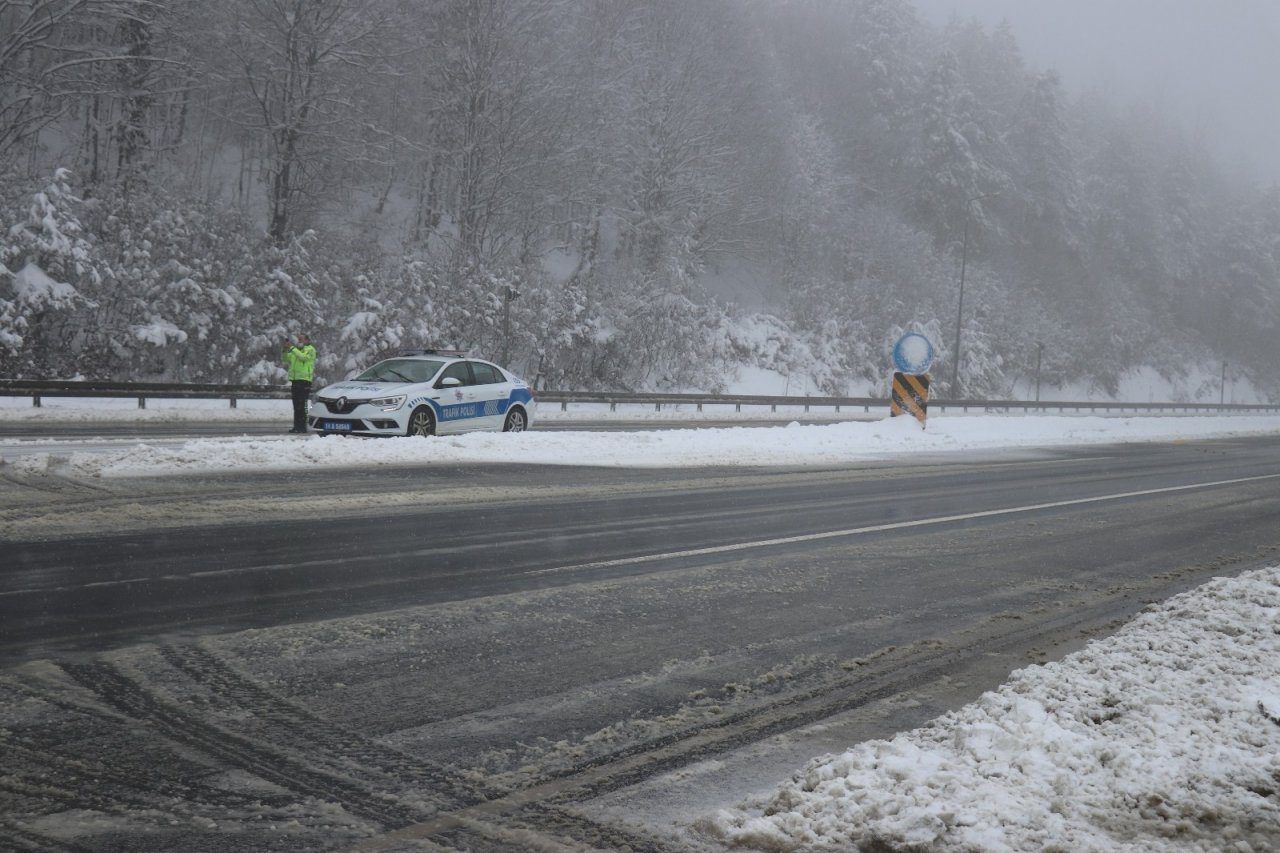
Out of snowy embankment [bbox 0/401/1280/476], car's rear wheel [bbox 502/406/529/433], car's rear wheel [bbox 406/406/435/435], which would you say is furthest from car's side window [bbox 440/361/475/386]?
snowy embankment [bbox 0/401/1280/476]

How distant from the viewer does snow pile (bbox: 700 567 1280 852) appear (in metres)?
3.15

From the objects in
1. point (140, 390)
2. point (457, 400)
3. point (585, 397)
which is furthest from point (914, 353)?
point (140, 390)

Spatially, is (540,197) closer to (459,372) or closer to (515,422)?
(515,422)

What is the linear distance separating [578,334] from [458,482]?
29655mm

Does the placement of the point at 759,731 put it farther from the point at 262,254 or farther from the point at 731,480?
the point at 262,254

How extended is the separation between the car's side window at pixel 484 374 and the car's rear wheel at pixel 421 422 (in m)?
1.43

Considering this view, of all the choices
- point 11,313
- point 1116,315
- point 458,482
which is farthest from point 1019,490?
point 1116,315

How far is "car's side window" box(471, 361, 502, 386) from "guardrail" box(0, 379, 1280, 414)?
484 inches

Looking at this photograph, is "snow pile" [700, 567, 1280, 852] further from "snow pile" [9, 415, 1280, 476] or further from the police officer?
the police officer

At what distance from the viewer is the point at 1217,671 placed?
16.1 ft

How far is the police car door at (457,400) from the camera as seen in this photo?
18.4m

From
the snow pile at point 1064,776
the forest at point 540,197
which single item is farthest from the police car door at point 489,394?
the snow pile at point 1064,776

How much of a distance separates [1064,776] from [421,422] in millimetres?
15356

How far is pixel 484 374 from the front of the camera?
1958cm
